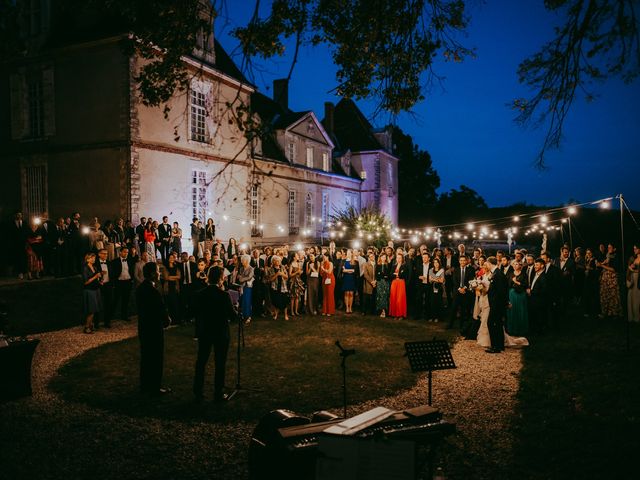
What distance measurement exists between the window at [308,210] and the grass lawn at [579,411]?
21.8m

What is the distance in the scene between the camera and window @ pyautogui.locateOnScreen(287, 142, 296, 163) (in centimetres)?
2866

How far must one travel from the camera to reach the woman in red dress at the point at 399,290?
546 inches

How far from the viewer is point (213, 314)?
6754mm

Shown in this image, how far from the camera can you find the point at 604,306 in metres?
13.0

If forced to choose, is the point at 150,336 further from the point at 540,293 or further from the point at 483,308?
the point at 540,293

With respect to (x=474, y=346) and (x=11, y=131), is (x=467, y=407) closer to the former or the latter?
(x=474, y=346)

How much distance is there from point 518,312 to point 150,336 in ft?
27.1

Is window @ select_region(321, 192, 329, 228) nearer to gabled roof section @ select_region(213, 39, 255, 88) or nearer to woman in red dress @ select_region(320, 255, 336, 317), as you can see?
gabled roof section @ select_region(213, 39, 255, 88)

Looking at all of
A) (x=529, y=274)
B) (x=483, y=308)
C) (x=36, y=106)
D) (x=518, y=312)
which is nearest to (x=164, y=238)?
(x=36, y=106)

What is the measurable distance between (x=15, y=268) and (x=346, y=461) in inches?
611

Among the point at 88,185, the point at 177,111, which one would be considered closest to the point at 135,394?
the point at 88,185

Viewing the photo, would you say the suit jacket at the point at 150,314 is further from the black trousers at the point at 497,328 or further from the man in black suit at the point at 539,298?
the man in black suit at the point at 539,298

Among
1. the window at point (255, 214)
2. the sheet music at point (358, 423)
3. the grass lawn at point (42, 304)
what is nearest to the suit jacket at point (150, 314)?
the sheet music at point (358, 423)

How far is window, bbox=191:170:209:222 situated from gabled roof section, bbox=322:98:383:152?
1871 cm
